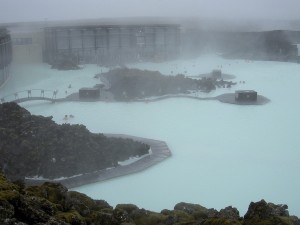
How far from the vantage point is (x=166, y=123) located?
8500mm

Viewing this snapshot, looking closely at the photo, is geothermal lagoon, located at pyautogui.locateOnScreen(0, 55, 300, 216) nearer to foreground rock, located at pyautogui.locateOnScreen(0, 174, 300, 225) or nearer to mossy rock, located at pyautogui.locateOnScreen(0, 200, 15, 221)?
foreground rock, located at pyautogui.locateOnScreen(0, 174, 300, 225)

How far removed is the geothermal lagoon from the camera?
17.0 feet

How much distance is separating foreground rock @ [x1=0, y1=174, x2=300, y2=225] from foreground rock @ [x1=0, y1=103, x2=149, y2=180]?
2.21 metres

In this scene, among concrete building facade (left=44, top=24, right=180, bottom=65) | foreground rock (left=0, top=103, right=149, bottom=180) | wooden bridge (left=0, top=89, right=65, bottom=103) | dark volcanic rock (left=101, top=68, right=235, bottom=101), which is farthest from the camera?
concrete building facade (left=44, top=24, right=180, bottom=65)

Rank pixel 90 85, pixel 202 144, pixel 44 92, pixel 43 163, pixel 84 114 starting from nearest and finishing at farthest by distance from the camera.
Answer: pixel 43 163
pixel 202 144
pixel 84 114
pixel 44 92
pixel 90 85

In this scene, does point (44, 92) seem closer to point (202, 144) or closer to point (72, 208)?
point (202, 144)

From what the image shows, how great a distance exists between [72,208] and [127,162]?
3.21 meters

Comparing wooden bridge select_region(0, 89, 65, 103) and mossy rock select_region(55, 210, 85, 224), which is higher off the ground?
mossy rock select_region(55, 210, 85, 224)

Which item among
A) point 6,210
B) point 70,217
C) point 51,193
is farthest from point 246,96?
point 6,210

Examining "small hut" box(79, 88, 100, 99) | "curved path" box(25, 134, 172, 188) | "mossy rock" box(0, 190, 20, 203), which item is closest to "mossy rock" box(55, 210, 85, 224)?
"mossy rock" box(0, 190, 20, 203)

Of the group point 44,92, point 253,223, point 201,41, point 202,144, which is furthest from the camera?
Result: point 201,41

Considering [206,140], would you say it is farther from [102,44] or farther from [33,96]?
[102,44]

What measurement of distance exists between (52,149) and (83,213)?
3052 millimetres

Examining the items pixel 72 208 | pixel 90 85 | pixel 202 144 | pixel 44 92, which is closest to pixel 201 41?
pixel 90 85
